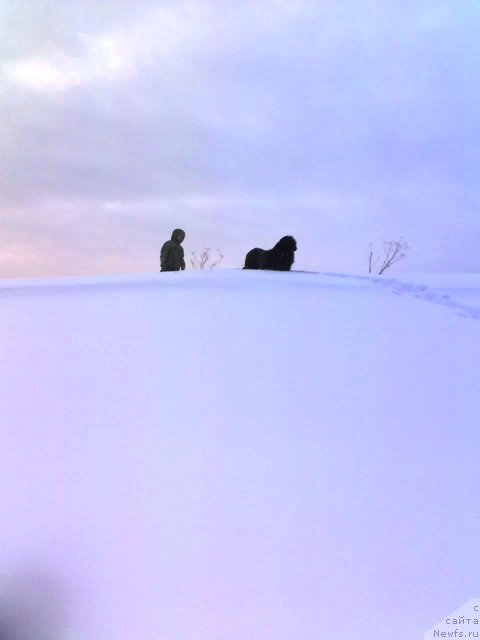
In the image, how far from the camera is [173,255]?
4.36 metres

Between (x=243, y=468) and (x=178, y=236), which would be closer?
(x=243, y=468)

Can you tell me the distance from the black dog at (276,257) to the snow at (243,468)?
22.6 inches

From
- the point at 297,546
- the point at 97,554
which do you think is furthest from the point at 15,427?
Answer: the point at 297,546

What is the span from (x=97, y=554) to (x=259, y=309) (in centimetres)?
156

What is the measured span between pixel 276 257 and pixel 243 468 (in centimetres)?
189

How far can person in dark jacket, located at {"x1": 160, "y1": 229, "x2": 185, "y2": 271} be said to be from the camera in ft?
14.2

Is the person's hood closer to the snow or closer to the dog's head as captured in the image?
the dog's head

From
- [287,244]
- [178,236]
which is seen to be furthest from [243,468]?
[178,236]

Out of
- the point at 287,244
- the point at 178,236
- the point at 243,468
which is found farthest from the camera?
the point at 178,236

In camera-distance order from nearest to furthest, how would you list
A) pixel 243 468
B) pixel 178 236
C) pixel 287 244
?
pixel 243 468, pixel 287 244, pixel 178 236

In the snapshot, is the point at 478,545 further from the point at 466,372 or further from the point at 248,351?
the point at 248,351

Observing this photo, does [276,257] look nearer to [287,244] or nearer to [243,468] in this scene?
[287,244]

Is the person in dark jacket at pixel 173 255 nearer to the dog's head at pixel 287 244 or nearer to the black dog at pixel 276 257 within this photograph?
the black dog at pixel 276 257

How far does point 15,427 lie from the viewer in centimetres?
261
